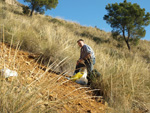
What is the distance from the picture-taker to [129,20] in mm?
16250

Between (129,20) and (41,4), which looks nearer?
(129,20)

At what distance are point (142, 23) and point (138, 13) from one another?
1442 millimetres

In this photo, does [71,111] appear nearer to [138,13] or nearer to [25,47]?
[25,47]

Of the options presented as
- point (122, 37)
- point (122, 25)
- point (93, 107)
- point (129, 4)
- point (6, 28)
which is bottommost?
point (93, 107)

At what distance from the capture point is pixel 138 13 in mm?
16797

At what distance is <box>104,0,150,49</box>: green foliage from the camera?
16.5m

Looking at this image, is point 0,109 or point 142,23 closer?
point 0,109

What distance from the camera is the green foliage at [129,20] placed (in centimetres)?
1650

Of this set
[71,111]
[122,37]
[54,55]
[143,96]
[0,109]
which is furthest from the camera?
[122,37]

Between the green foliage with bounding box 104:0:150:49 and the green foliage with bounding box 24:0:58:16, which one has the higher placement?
the green foliage with bounding box 24:0:58:16

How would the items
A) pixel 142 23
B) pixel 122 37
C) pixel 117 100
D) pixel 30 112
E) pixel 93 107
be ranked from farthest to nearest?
pixel 122 37 → pixel 142 23 → pixel 117 100 → pixel 93 107 → pixel 30 112

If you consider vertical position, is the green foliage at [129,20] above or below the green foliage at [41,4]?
below


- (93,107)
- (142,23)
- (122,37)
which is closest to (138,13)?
(142,23)

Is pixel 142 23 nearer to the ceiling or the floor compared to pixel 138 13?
nearer to the floor
